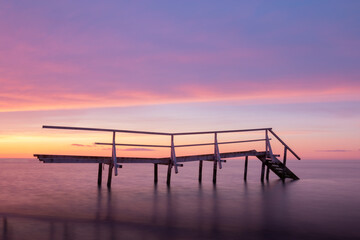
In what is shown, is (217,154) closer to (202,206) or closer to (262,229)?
(202,206)

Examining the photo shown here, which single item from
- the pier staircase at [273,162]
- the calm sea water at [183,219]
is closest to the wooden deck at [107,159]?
the pier staircase at [273,162]

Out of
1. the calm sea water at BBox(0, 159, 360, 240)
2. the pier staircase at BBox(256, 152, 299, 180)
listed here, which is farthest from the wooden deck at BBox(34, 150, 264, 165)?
the calm sea water at BBox(0, 159, 360, 240)

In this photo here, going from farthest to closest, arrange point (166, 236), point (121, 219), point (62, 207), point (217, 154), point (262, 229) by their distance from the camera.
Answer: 1. point (217, 154)
2. point (62, 207)
3. point (121, 219)
4. point (262, 229)
5. point (166, 236)

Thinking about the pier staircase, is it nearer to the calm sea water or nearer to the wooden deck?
the wooden deck

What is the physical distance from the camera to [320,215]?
11227 millimetres

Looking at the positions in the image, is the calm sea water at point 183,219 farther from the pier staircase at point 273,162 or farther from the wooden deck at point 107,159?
the pier staircase at point 273,162

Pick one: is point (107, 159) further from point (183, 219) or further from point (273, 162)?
point (273, 162)

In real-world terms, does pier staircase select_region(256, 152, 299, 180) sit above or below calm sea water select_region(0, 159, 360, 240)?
above

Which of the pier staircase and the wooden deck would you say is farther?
the pier staircase

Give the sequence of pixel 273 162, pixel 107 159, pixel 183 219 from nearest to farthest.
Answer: pixel 183 219 → pixel 107 159 → pixel 273 162

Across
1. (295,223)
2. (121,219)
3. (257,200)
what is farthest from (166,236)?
(257,200)

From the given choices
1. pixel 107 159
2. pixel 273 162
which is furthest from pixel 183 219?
pixel 273 162

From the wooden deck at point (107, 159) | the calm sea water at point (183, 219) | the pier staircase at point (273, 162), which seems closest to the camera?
the calm sea water at point (183, 219)

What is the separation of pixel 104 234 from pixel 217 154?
11717mm
